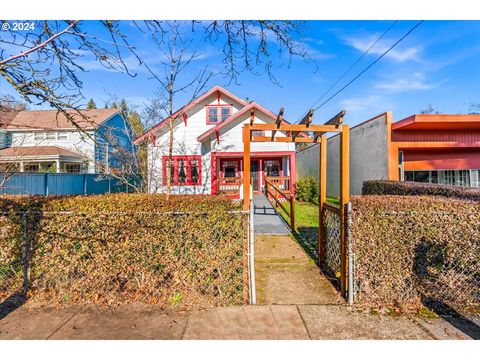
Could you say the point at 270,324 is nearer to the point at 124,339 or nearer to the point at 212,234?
the point at 212,234

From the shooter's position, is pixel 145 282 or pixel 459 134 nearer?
pixel 145 282

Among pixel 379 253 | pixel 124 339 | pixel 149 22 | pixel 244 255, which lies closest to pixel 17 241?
pixel 124 339

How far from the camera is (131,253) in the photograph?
365 centimetres

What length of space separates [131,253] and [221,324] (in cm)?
160

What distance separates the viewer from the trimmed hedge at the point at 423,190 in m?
5.93

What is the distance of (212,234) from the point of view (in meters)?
3.67

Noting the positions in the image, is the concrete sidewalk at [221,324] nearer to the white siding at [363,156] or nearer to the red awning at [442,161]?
the white siding at [363,156]

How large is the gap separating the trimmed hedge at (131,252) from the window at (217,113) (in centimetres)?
1230

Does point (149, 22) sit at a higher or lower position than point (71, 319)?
higher

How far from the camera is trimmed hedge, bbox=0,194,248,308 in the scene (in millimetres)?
3629

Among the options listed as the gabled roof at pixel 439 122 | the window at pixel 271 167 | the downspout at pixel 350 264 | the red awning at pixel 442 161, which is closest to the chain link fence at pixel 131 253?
the downspout at pixel 350 264

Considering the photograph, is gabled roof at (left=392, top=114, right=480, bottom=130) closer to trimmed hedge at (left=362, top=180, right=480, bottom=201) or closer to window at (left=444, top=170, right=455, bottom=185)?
window at (left=444, top=170, right=455, bottom=185)

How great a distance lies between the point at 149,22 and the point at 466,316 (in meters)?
5.93

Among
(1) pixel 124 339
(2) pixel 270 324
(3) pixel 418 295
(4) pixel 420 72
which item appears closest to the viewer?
(1) pixel 124 339
